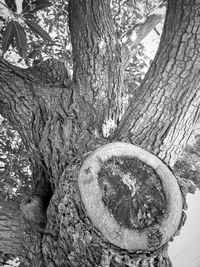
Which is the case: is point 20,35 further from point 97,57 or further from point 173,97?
point 173,97

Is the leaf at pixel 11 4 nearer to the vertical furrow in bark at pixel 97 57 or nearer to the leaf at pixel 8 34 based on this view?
the leaf at pixel 8 34

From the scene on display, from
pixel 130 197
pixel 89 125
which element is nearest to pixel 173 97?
pixel 89 125

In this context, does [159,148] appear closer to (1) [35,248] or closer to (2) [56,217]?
(2) [56,217]

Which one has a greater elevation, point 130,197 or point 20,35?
point 20,35

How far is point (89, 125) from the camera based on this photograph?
5.97 feet

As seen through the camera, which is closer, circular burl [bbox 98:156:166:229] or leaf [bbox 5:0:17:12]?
circular burl [bbox 98:156:166:229]

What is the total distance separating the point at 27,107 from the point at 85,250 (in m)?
1.15

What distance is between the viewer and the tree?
3.97 ft

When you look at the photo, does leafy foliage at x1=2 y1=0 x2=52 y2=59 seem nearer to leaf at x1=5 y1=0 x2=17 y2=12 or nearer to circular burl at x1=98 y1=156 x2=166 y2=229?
leaf at x1=5 y1=0 x2=17 y2=12

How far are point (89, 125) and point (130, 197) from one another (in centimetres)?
75

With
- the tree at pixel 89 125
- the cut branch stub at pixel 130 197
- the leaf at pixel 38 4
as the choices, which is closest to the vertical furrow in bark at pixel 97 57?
the tree at pixel 89 125

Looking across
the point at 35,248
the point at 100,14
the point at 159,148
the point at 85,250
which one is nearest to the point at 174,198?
the point at 159,148

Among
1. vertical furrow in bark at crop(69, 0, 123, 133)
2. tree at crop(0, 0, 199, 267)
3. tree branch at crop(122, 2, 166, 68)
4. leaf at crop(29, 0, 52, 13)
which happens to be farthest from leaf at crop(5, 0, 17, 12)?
tree branch at crop(122, 2, 166, 68)

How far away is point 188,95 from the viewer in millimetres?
1576
